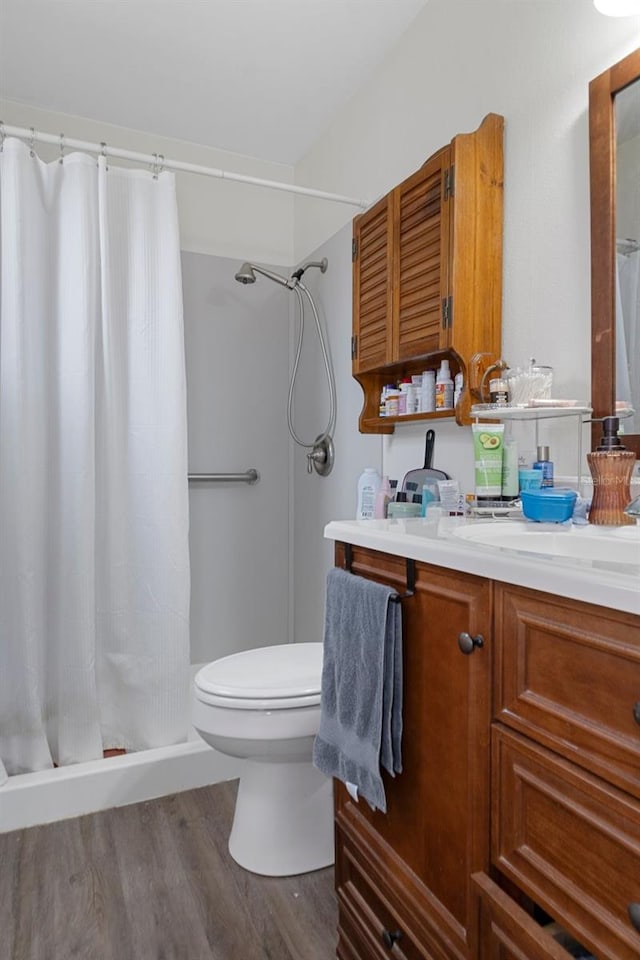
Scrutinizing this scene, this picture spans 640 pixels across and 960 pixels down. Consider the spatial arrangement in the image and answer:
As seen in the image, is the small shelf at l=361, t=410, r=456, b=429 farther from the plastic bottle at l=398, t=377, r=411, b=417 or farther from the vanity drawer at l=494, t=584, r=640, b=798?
the vanity drawer at l=494, t=584, r=640, b=798

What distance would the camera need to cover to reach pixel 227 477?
2.55 metres

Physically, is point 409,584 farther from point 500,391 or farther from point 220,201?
point 220,201

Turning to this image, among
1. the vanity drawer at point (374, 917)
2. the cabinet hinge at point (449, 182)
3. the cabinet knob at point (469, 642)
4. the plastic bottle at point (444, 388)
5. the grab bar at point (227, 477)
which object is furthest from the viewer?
the grab bar at point (227, 477)

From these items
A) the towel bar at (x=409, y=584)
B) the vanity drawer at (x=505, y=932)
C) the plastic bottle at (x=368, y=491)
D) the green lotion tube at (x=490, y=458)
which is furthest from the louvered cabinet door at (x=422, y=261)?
the vanity drawer at (x=505, y=932)

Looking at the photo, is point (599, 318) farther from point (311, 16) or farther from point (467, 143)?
point (311, 16)

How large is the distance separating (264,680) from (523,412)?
897mm

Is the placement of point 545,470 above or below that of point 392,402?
below

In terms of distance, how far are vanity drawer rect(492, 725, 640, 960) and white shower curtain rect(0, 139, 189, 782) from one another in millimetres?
1422

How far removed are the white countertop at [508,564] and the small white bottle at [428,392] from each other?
1.60 ft

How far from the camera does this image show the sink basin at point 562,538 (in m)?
0.95

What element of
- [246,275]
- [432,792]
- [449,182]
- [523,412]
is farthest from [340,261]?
[432,792]

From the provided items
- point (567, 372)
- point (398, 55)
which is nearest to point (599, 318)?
point (567, 372)

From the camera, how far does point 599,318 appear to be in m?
1.15

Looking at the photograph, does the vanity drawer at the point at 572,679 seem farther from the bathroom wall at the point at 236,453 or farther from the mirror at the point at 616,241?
the bathroom wall at the point at 236,453
